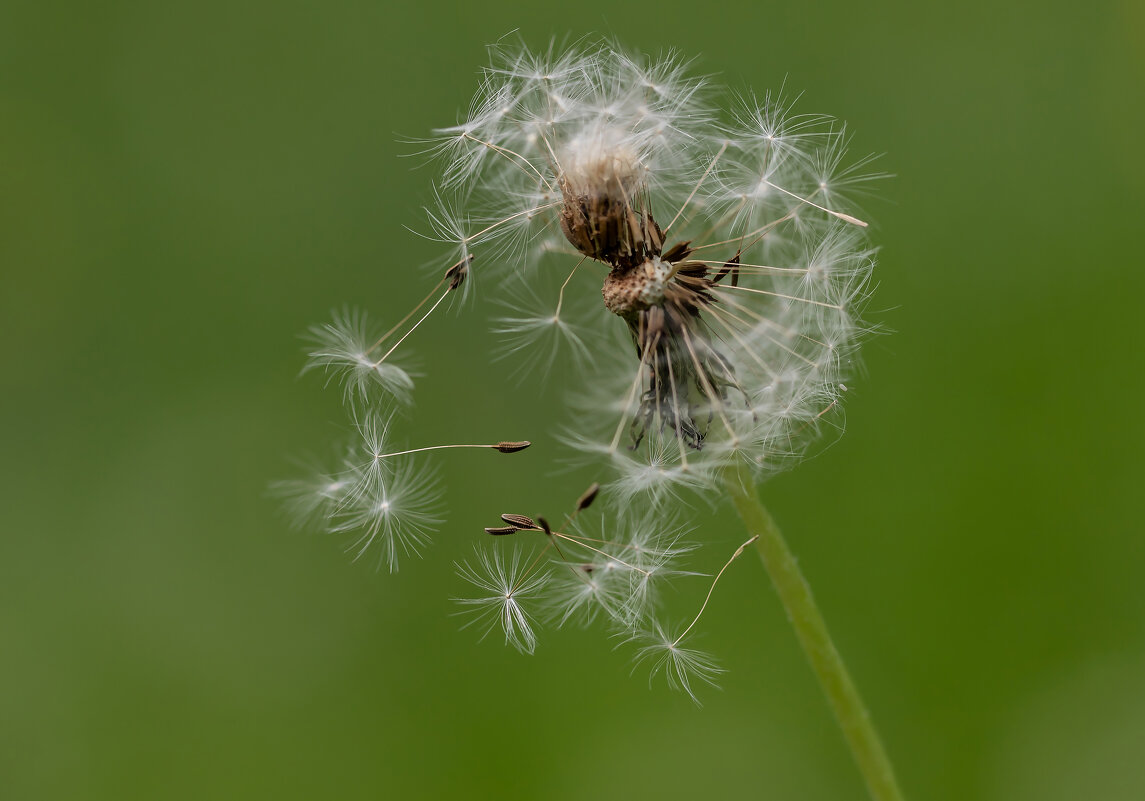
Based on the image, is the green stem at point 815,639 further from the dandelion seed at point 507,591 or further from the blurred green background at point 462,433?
the blurred green background at point 462,433

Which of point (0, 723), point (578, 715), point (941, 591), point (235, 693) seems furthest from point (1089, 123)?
point (0, 723)

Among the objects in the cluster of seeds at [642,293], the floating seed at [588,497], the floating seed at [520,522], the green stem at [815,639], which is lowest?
the green stem at [815,639]

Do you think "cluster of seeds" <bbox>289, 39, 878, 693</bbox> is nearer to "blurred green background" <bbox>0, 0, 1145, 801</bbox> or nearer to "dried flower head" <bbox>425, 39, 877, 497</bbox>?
"dried flower head" <bbox>425, 39, 877, 497</bbox>

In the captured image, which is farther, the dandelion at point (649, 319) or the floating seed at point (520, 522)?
the floating seed at point (520, 522)

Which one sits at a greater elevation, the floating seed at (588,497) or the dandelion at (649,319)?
the dandelion at (649,319)

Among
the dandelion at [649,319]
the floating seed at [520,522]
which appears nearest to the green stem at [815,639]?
the dandelion at [649,319]

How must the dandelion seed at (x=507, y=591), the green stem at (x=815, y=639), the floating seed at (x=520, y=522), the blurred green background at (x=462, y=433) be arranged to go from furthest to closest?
1. the blurred green background at (x=462, y=433)
2. the dandelion seed at (x=507, y=591)
3. the floating seed at (x=520, y=522)
4. the green stem at (x=815, y=639)

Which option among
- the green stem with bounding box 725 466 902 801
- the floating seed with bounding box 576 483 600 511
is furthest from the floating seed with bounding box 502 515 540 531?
the green stem with bounding box 725 466 902 801

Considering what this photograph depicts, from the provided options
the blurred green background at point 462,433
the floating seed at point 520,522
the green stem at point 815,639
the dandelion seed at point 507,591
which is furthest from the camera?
the blurred green background at point 462,433
